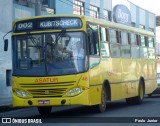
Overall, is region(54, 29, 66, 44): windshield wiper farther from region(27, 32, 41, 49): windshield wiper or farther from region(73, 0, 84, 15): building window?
region(73, 0, 84, 15): building window

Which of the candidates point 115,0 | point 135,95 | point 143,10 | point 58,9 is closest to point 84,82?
point 135,95

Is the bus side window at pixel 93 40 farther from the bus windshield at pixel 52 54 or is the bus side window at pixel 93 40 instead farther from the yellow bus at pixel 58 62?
the bus windshield at pixel 52 54

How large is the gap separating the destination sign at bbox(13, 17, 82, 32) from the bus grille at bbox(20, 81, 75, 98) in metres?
1.76

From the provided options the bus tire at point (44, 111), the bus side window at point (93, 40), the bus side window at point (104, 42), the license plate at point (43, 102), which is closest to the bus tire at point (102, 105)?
the bus side window at point (104, 42)

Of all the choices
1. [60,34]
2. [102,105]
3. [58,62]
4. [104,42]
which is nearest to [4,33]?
[104,42]

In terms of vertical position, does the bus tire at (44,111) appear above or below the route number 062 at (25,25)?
below

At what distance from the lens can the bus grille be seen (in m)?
15.6

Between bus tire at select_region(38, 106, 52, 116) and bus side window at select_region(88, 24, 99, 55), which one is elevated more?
bus side window at select_region(88, 24, 99, 55)

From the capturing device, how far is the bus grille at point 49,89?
15586 mm

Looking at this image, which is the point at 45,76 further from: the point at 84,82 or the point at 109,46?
the point at 109,46

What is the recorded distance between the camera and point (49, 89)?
1565cm

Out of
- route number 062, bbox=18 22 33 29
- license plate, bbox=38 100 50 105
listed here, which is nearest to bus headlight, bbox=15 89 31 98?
license plate, bbox=38 100 50 105

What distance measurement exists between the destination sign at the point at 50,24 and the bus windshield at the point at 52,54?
215 millimetres

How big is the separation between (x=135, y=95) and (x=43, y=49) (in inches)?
281
